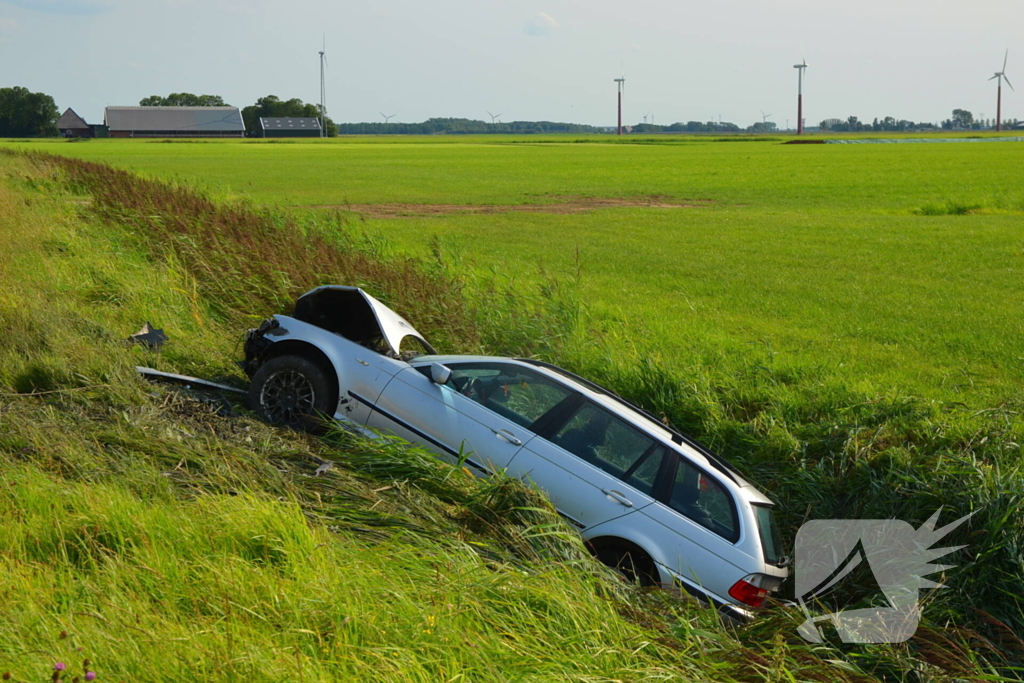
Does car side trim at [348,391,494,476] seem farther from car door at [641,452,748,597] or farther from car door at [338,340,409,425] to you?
car door at [641,452,748,597]

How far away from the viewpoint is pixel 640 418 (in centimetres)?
649

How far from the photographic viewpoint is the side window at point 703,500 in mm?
5668

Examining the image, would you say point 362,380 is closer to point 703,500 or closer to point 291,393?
point 291,393

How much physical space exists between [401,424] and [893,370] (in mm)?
5997

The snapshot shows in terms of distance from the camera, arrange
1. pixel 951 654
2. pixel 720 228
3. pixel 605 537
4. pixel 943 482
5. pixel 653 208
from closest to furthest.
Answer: pixel 951 654 < pixel 605 537 < pixel 943 482 < pixel 720 228 < pixel 653 208

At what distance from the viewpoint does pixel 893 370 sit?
32.4 feet

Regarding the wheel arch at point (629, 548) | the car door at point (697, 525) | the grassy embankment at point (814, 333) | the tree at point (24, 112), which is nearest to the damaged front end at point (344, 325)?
the wheel arch at point (629, 548)

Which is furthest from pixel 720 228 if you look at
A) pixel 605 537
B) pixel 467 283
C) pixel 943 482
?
pixel 605 537

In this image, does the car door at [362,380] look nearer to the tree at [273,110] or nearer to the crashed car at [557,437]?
the crashed car at [557,437]

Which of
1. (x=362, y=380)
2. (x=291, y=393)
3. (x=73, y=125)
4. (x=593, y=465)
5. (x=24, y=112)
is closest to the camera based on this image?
(x=593, y=465)

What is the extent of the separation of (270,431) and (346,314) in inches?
63.4

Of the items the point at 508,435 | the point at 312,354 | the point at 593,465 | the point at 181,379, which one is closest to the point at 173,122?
the point at 181,379

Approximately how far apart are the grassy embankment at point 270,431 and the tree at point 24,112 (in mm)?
142718

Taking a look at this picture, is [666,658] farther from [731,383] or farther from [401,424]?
[731,383]
